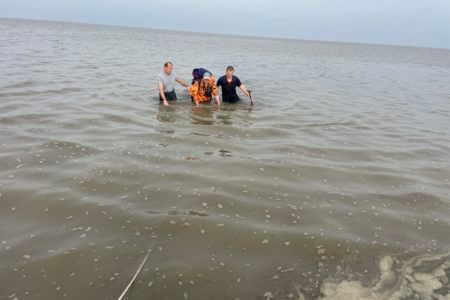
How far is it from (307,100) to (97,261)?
41.0 feet

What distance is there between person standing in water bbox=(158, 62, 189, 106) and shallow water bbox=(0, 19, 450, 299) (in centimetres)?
119

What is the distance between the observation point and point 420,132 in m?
11.3

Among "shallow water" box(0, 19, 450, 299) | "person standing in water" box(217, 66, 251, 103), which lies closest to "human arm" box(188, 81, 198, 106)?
Answer: "person standing in water" box(217, 66, 251, 103)

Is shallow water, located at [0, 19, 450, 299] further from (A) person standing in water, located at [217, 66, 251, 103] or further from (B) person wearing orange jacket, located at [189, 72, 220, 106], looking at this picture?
(A) person standing in water, located at [217, 66, 251, 103]

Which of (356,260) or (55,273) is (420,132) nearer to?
(356,260)

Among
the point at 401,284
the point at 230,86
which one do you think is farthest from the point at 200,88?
the point at 401,284

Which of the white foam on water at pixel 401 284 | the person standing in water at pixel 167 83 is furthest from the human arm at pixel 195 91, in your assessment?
the white foam on water at pixel 401 284

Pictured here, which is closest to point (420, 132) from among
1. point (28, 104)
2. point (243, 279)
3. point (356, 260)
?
point (356, 260)

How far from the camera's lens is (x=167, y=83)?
1326 cm

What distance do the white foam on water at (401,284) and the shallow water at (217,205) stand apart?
17mm

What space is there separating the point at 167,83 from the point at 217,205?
26.5 ft

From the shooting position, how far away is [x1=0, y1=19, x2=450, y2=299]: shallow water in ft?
14.6

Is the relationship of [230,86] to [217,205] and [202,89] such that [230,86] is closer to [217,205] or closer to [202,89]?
[202,89]

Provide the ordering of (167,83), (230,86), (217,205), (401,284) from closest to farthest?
1. (401,284)
2. (217,205)
3. (167,83)
4. (230,86)
